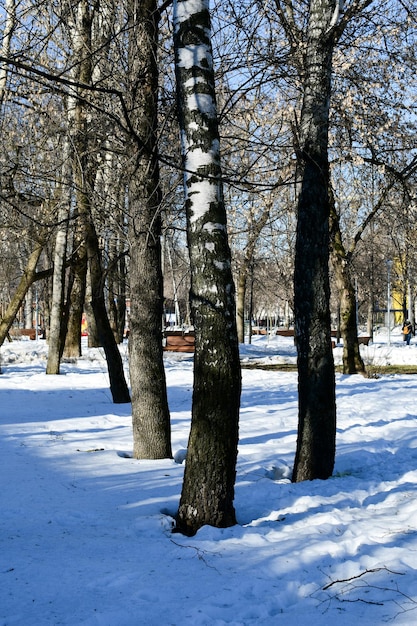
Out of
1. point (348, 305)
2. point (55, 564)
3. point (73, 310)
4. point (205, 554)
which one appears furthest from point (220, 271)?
point (73, 310)

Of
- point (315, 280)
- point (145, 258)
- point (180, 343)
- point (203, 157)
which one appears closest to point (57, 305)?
point (145, 258)

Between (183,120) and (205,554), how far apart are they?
317 centimetres

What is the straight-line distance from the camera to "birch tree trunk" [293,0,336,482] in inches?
253

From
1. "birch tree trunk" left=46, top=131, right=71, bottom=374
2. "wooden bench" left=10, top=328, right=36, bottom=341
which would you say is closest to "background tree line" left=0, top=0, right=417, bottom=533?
"birch tree trunk" left=46, top=131, right=71, bottom=374

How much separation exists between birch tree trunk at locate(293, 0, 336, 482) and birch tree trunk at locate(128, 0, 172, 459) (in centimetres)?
173

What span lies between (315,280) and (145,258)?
2043 millimetres

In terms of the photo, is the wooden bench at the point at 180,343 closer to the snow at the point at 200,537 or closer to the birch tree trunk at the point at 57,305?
the birch tree trunk at the point at 57,305

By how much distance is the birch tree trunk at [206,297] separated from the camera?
4.86m

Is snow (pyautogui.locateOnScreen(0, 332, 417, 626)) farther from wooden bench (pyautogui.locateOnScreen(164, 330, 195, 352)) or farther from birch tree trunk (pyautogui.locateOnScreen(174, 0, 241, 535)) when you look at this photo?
wooden bench (pyautogui.locateOnScreen(164, 330, 195, 352))

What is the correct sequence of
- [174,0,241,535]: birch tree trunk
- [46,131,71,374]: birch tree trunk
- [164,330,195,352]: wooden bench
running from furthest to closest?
1. [164,330,195,352]: wooden bench
2. [46,131,71,374]: birch tree trunk
3. [174,0,241,535]: birch tree trunk

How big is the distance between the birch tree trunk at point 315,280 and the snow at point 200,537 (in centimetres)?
37

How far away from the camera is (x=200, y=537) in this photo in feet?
15.1

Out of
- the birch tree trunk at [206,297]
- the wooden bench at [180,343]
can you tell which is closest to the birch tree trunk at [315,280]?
the birch tree trunk at [206,297]

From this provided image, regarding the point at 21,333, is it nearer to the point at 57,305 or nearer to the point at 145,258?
the point at 57,305
